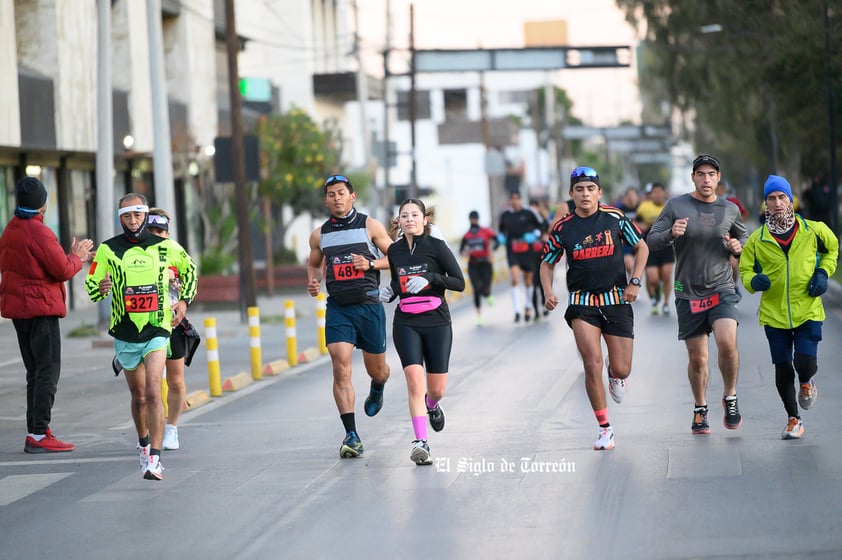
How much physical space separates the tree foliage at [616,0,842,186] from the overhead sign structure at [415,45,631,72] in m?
1.79

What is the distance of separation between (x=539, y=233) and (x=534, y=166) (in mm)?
103565

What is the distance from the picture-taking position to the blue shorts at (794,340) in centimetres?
1015

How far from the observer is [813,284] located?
32.8ft

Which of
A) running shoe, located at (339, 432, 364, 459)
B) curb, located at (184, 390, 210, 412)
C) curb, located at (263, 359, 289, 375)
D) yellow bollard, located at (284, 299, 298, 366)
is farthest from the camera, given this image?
yellow bollard, located at (284, 299, 298, 366)

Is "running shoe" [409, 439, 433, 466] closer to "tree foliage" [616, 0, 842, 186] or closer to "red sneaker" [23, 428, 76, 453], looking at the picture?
"red sneaker" [23, 428, 76, 453]

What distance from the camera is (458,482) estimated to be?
30.4ft

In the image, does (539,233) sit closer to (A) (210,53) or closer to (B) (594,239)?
(B) (594,239)

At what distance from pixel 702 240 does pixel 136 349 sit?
154 inches

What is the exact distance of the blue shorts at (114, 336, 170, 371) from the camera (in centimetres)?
1000

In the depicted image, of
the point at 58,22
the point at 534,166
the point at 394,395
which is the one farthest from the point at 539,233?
the point at 534,166

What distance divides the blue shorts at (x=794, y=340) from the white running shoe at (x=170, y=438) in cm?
447

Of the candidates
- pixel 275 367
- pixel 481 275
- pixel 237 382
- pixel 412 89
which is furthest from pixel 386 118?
pixel 237 382

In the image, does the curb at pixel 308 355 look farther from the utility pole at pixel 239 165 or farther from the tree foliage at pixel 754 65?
the tree foliage at pixel 754 65

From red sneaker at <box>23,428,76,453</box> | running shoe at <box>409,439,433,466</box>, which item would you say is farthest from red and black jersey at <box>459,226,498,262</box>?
running shoe at <box>409,439,433,466</box>
